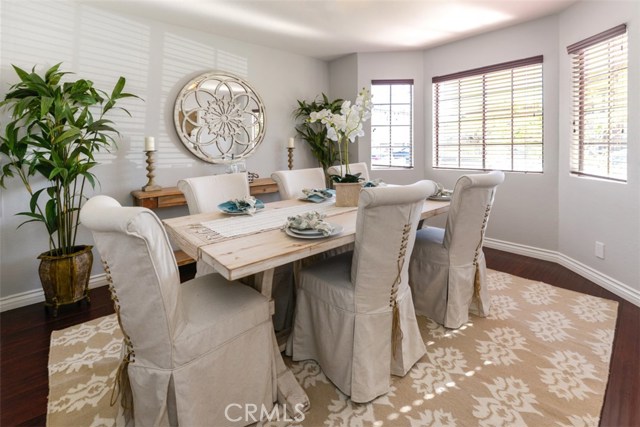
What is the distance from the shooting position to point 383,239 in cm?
150

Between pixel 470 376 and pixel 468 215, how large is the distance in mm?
894

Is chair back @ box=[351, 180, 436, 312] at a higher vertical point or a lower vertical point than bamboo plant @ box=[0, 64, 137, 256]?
lower

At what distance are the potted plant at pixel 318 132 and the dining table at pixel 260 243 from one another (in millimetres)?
2384

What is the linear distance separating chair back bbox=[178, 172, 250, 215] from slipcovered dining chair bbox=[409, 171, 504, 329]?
135 centimetres

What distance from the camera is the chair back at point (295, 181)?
109 inches

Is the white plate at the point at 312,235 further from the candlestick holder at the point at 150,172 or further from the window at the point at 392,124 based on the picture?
the window at the point at 392,124

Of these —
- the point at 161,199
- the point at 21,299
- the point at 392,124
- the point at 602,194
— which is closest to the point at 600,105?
the point at 602,194

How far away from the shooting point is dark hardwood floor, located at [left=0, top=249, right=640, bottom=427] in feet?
5.05

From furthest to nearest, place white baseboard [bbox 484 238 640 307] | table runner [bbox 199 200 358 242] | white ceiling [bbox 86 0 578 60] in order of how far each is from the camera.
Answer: white ceiling [bbox 86 0 578 60] → white baseboard [bbox 484 238 640 307] → table runner [bbox 199 200 358 242]

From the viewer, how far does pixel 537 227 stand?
3523mm

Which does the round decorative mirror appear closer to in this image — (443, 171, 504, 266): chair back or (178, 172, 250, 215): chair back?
(178, 172, 250, 215): chair back

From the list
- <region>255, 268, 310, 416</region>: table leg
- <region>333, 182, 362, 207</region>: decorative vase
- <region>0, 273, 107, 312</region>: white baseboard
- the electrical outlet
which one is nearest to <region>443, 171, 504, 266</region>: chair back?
<region>333, 182, 362, 207</region>: decorative vase

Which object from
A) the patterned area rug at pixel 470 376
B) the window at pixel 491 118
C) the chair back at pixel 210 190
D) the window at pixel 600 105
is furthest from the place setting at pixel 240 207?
the window at pixel 491 118

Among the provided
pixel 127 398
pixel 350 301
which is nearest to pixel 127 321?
pixel 127 398
